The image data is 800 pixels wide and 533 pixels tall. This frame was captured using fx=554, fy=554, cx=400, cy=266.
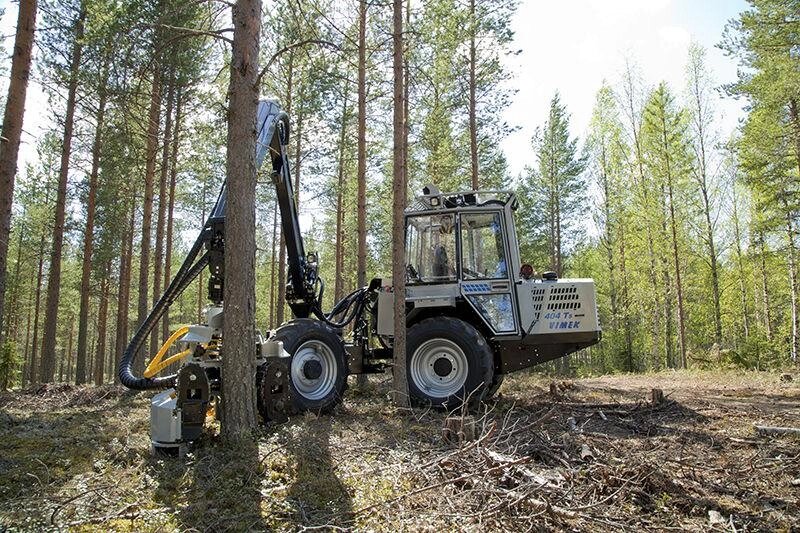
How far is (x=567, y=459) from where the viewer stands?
5035 mm

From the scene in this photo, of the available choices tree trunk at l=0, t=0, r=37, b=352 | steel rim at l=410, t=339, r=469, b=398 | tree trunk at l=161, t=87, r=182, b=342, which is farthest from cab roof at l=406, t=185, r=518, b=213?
tree trunk at l=0, t=0, r=37, b=352

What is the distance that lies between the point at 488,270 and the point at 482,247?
37 cm

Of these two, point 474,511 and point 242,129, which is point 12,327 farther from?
point 474,511

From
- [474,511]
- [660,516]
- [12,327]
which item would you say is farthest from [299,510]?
[12,327]

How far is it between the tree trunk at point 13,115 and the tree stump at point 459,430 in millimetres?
7397

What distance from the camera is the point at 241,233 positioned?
5.63 m

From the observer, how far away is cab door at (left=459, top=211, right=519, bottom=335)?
27.2ft

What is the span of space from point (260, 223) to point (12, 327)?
13.5m

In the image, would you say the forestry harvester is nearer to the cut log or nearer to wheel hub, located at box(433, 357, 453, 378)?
wheel hub, located at box(433, 357, 453, 378)

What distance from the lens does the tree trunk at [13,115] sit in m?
8.82

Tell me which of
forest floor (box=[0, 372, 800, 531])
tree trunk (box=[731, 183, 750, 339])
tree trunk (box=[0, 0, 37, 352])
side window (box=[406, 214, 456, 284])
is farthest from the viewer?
tree trunk (box=[731, 183, 750, 339])

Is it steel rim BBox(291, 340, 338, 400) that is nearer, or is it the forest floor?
the forest floor

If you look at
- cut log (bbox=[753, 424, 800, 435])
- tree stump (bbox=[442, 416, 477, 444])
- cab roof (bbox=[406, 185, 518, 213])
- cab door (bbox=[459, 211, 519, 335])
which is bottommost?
cut log (bbox=[753, 424, 800, 435])

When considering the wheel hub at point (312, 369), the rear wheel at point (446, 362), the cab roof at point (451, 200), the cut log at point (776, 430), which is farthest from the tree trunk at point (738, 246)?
the wheel hub at point (312, 369)
